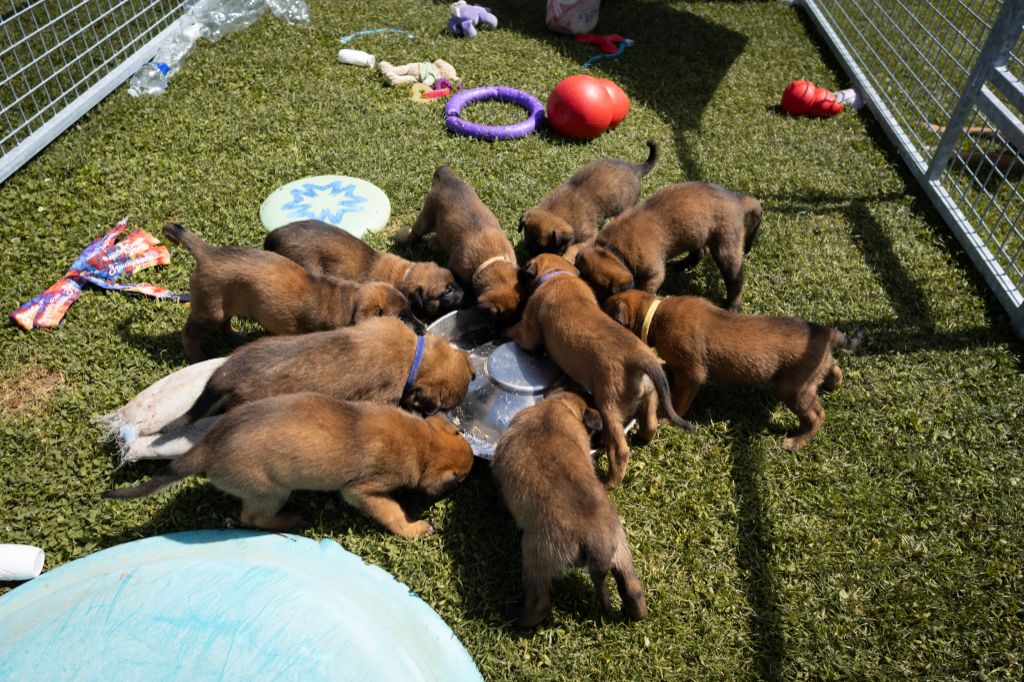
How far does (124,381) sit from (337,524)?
1923mm

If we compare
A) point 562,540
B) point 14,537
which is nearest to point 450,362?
point 562,540

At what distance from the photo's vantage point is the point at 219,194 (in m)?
6.32

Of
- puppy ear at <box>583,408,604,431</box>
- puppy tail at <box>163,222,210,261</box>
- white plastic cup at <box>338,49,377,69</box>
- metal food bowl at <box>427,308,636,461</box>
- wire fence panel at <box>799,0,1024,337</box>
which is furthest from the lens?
white plastic cup at <box>338,49,377,69</box>

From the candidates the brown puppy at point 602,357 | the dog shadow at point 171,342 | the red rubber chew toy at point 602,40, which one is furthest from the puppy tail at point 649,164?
the red rubber chew toy at point 602,40

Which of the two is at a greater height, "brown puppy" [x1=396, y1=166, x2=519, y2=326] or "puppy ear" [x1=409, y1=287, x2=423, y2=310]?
"brown puppy" [x1=396, y1=166, x2=519, y2=326]

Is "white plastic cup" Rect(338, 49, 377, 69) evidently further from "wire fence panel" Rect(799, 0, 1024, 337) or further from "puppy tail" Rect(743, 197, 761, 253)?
"wire fence panel" Rect(799, 0, 1024, 337)

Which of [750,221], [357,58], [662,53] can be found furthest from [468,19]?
[750,221]

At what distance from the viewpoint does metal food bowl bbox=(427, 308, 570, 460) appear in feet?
14.5

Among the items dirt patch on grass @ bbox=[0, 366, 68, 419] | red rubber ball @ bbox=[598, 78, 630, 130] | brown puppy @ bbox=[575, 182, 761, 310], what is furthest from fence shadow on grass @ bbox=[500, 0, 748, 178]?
dirt patch on grass @ bbox=[0, 366, 68, 419]

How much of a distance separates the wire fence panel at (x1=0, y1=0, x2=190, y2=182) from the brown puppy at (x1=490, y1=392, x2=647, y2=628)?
5822mm

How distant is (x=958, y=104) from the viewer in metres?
6.48

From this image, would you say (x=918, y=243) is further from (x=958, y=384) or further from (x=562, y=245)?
(x=562, y=245)

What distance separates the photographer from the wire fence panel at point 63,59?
22.2 ft

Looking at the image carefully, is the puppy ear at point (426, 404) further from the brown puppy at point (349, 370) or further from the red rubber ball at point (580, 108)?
the red rubber ball at point (580, 108)
